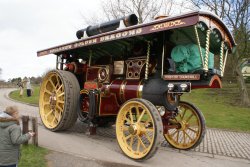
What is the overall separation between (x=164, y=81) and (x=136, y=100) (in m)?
0.77

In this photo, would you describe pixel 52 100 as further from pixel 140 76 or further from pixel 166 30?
pixel 166 30

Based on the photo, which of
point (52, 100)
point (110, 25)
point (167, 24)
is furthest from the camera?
point (52, 100)

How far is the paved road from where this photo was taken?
5555 millimetres

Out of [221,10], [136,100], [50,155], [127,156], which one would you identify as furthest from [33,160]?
[221,10]

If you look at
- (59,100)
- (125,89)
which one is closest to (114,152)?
(125,89)

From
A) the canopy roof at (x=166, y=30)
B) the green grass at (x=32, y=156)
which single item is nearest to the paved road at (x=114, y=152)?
the green grass at (x=32, y=156)

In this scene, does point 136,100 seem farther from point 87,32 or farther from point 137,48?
point 87,32

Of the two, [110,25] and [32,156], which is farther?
[110,25]

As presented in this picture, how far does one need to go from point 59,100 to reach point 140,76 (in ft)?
8.73

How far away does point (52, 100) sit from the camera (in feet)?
27.5

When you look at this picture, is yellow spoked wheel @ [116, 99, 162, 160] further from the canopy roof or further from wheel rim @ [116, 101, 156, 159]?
the canopy roof

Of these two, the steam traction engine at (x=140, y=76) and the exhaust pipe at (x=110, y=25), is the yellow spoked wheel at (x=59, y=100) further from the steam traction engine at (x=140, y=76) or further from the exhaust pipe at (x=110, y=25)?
the exhaust pipe at (x=110, y=25)

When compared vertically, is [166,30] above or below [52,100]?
above

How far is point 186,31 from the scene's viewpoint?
237 inches
